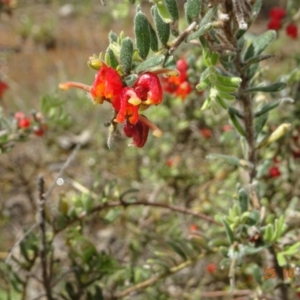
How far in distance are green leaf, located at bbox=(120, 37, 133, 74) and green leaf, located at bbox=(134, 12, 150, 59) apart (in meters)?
0.04

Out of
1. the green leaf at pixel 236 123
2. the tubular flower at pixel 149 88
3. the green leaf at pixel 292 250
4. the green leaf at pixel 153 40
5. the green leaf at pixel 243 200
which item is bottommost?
the green leaf at pixel 292 250

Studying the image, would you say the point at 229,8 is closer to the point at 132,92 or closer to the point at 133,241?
the point at 132,92

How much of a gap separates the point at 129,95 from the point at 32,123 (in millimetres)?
806

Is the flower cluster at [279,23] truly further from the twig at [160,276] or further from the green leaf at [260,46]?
the twig at [160,276]

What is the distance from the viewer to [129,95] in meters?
0.68

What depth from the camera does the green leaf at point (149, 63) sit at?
0.70 metres

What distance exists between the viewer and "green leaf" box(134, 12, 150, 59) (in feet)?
2.43

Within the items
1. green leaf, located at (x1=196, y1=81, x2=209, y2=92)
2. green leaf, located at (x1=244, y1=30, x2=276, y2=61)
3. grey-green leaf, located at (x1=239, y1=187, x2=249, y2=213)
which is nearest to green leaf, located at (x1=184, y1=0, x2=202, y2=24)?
green leaf, located at (x1=196, y1=81, x2=209, y2=92)

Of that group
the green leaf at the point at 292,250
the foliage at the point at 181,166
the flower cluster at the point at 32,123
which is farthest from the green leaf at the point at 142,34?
the flower cluster at the point at 32,123

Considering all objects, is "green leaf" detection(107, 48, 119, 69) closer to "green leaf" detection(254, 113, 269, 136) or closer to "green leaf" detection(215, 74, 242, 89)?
"green leaf" detection(215, 74, 242, 89)

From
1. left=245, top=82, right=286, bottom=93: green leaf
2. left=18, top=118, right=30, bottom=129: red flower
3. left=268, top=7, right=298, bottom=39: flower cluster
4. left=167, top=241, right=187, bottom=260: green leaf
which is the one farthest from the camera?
left=268, top=7, right=298, bottom=39: flower cluster

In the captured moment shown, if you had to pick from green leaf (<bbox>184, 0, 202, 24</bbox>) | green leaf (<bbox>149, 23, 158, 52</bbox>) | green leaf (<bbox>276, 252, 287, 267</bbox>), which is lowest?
green leaf (<bbox>276, 252, 287, 267</bbox>)

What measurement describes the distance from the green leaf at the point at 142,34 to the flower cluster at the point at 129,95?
2.1 inches

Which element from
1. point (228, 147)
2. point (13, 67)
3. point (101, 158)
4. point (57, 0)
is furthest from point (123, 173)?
point (57, 0)
